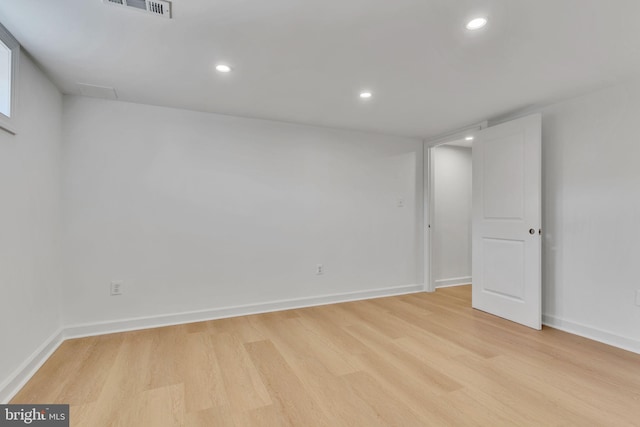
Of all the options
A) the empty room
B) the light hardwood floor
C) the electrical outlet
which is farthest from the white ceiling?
the light hardwood floor

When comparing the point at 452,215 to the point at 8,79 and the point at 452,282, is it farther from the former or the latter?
the point at 8,79

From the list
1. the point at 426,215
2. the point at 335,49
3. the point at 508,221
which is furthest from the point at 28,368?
the point at 426,215

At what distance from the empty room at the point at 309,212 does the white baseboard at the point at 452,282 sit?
0.41m

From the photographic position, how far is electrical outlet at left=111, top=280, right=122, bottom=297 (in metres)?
2.79

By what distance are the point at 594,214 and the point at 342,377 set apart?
2.59 m

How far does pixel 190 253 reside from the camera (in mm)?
3072

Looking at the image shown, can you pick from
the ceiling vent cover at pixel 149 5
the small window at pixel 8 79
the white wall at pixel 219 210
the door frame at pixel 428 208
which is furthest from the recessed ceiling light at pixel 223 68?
the door frame at pixel 428 208

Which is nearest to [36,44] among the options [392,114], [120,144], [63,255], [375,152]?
[120,144]

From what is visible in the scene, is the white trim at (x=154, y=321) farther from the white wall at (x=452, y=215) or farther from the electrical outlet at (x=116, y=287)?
the white wall at (x=452, y=215)

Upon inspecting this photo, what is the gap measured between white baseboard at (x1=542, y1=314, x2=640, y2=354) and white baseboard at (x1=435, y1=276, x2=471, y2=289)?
1612mm

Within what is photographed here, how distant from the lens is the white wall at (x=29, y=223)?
179 centimetres

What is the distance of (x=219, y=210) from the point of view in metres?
3.20

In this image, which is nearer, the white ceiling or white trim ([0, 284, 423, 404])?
the white ceiling

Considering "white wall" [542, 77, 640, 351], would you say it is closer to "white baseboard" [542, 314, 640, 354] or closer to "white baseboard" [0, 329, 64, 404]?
"white baseboard" [542, 314, 640, 354]
